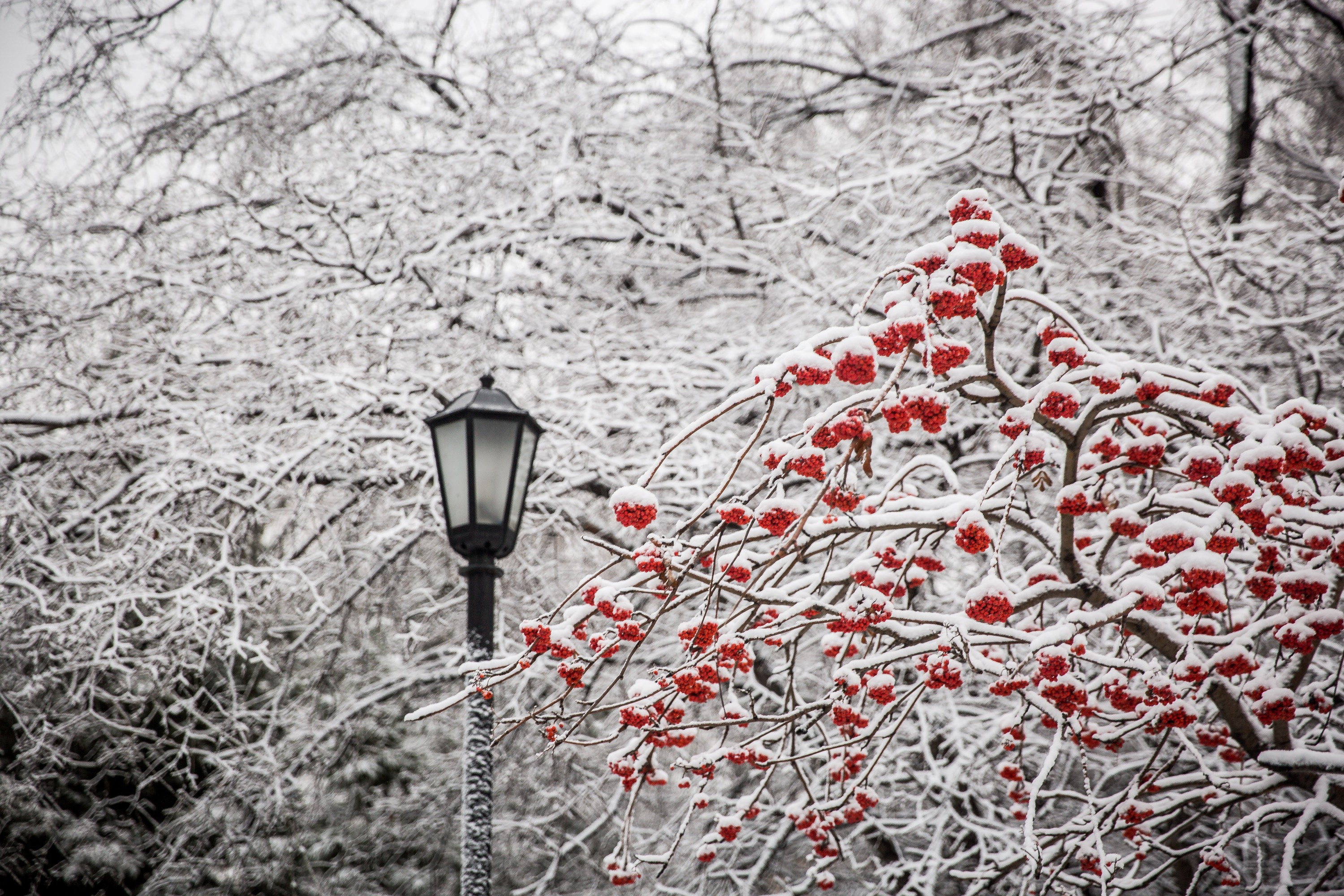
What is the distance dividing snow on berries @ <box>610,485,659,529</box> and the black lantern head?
4.41 feet

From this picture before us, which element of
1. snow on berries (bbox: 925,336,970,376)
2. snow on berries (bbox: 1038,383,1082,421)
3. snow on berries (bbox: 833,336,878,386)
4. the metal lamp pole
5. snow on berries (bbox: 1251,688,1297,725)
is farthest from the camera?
the metal lamp pole

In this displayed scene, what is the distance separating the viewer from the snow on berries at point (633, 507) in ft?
6.61

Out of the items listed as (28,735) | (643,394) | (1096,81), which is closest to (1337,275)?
(1096,81)

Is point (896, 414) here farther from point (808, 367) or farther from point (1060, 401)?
point (1060, 401)

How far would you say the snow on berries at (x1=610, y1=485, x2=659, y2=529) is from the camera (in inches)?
79.4

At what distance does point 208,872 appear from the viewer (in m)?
6.06

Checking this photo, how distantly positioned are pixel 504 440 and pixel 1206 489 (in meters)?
2.13

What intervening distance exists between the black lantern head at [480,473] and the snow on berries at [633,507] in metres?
1.34

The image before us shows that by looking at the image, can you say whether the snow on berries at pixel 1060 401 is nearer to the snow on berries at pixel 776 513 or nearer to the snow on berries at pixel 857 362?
the snow on berries at pixel 857 362

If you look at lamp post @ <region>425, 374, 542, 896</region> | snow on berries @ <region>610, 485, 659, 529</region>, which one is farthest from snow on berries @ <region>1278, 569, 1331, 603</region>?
lamp post @ <region>425, 374, 542, 896</region>

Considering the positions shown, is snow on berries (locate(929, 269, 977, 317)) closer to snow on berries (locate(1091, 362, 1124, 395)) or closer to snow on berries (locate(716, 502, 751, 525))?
snow on berries (locate(1091, 362, 1124, 395))

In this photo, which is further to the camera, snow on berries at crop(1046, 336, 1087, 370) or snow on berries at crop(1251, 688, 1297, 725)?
snow on berries at crop(1251, 688, 1297, 725)

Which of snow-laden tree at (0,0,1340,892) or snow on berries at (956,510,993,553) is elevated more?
snow-laden tree at (0,0,1340,892)

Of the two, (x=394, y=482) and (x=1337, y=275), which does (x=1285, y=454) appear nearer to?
(x=1337, y=275)
